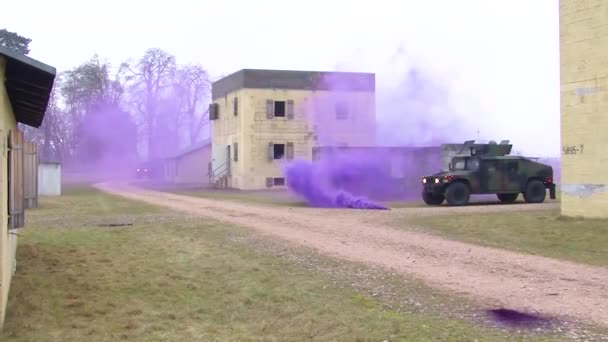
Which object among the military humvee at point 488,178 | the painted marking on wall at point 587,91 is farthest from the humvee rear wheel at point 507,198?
the painted marking on wall at point 587,91

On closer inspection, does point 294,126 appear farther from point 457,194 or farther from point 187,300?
point 187,300

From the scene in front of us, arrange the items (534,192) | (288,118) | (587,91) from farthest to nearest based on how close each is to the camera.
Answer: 1. (288,118)
2. (534,192)
3. (587,91)

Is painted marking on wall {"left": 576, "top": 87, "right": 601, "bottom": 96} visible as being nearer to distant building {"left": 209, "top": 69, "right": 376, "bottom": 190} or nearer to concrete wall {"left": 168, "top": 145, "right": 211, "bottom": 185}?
distant building {"left": 209, "top": 69, "right": 376, "bottom": 190}

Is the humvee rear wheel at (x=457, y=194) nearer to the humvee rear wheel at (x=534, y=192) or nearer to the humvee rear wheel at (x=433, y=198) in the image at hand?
the humvee rear wheel at (x=433, y=198)

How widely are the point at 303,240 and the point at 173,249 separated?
2.80 meters

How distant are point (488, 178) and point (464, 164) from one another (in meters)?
1.05

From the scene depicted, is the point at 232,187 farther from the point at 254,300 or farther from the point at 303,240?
the point at 254,300

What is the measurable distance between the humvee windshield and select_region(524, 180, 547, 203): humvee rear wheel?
2388 millimetres

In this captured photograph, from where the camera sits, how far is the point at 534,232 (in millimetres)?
14750

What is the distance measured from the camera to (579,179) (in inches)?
643

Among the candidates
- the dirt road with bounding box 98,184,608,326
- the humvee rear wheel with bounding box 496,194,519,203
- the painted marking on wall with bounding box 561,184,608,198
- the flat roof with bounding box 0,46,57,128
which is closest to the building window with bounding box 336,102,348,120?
the humvee rear wheel with bounding box 496,194,519,203

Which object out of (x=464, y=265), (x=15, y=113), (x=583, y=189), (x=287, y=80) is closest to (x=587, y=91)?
(x=583, y=189)

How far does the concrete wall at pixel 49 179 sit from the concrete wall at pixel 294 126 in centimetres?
1188

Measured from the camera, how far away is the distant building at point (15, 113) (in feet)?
20.8
